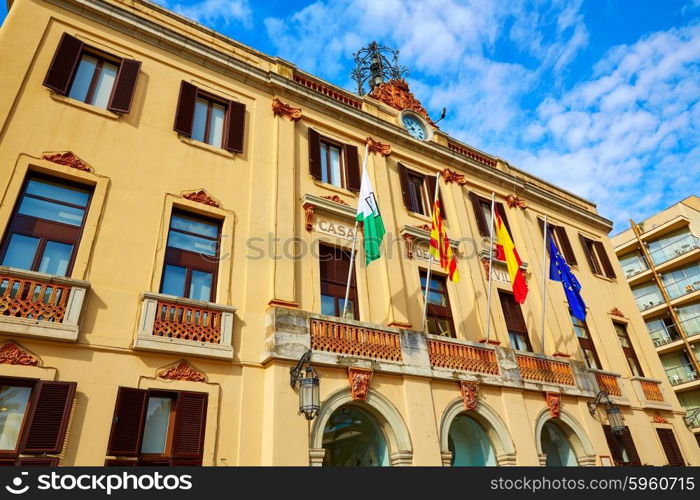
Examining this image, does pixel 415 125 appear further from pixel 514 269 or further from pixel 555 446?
pixel 555 446

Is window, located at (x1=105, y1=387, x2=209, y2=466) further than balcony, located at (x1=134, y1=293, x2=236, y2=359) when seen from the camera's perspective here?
No

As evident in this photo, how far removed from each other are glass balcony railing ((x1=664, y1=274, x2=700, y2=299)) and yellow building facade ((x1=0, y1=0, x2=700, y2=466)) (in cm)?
1791

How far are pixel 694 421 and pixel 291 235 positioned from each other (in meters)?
30.0

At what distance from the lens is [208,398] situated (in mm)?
8375

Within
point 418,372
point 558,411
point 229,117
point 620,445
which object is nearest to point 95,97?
point 229,117

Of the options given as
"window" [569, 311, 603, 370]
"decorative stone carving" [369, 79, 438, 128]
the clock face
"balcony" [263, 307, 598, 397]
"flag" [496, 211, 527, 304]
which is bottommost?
"balcony" [263, 307, 598, 397]

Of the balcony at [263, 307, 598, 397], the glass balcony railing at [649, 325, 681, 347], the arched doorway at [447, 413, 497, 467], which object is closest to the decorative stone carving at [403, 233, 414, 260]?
the balcony at [263, 307, 598, 397]

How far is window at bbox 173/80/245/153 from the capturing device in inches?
444

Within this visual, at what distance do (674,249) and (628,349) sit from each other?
18.6m

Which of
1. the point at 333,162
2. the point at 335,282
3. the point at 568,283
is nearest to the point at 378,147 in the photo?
the point at 333,162

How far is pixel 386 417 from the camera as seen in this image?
988 centimetres

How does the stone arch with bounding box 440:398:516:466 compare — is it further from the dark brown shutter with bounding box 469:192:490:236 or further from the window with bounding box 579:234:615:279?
the window with bounding box 579:234:615:279

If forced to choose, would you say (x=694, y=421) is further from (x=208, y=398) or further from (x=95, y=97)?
(x=95, y=97)

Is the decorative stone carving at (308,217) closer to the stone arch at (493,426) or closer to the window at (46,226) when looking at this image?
the window at (46,226)
